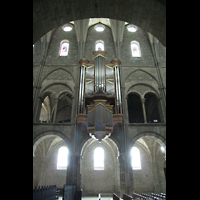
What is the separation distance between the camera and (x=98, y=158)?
62.4 feet

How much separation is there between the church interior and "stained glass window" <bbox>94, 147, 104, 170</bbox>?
105 millimetres

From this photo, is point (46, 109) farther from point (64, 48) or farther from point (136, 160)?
point (136, 160)

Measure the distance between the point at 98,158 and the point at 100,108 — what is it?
9.01 m

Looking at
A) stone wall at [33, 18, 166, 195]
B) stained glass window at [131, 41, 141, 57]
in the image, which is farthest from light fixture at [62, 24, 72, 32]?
stained glass window at [131, 41, 141, 57]

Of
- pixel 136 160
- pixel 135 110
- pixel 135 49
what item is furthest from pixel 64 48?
pixel 136 160

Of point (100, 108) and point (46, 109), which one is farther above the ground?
point (46, 109)

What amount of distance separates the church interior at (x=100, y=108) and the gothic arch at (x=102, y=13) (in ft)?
24.3

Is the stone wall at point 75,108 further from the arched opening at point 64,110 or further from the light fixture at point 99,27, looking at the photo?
the arched opening at point 64,110

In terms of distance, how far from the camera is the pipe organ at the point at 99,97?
12055 millimetres

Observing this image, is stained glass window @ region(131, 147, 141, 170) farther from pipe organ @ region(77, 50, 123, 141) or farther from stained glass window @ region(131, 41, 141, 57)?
stained glass window @ region(131, 41, 141, 57)
